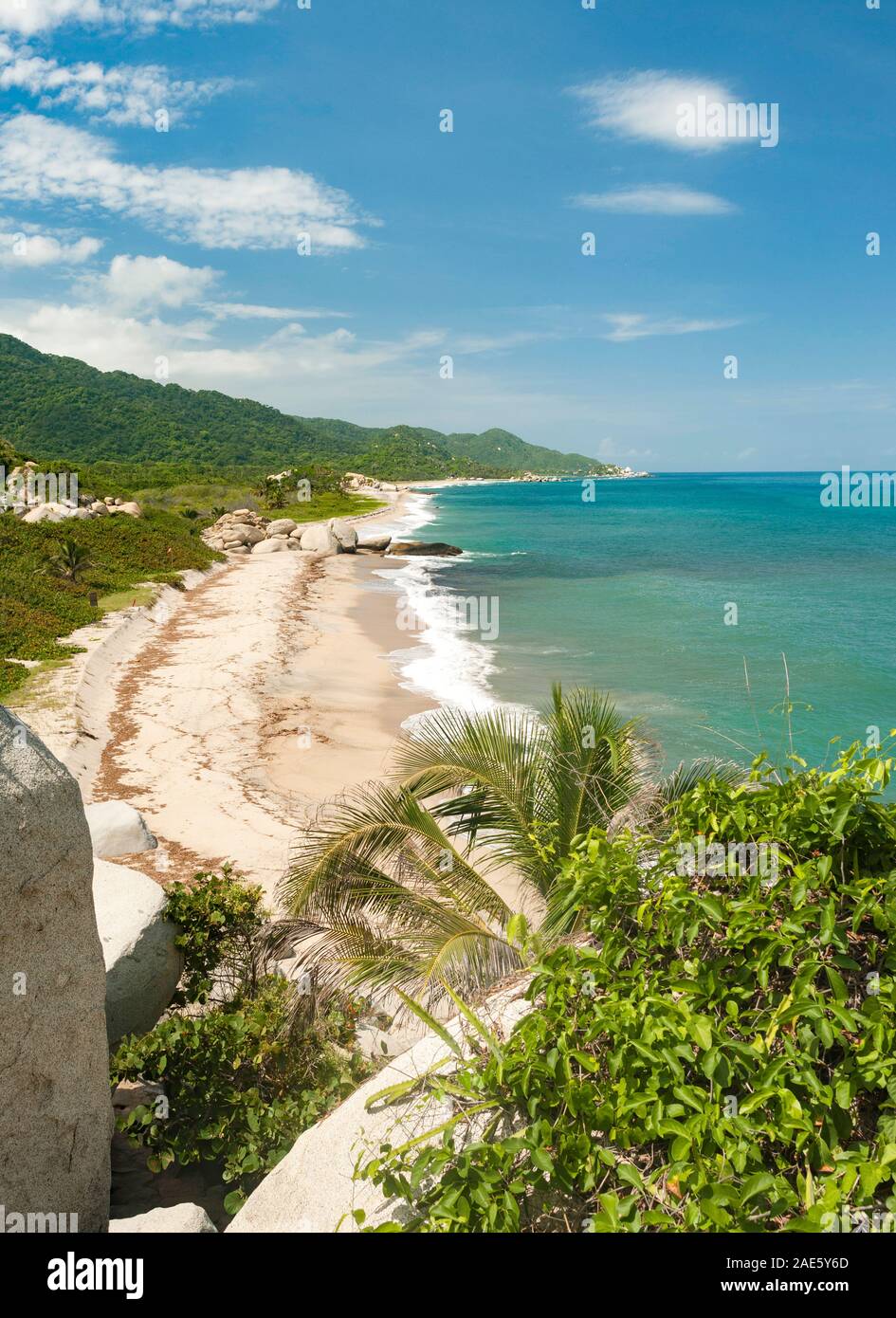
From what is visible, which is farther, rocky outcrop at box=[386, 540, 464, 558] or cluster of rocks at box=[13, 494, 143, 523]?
rocky outcrop at box=[386, 540, 464, 558]

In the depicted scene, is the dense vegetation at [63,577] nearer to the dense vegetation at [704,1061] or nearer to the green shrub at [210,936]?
the green shrub at [210,936]

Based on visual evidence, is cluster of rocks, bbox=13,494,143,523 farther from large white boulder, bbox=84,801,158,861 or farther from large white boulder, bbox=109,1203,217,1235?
large white boulder, bbox=109,1203,217,1235

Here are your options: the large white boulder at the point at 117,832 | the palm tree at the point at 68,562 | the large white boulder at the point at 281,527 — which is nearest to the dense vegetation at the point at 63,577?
the palm tree at the point at 68,562

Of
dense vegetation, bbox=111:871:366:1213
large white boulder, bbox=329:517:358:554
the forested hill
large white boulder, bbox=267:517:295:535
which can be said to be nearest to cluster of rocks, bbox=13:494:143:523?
large white boulder, bbox=267:517:295:535

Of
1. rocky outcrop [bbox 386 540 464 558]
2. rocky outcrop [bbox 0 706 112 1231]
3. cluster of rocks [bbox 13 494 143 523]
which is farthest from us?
rocky outcrop [bbox 386 540 464 558]
